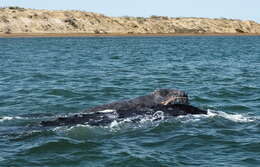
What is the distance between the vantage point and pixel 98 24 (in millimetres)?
117062

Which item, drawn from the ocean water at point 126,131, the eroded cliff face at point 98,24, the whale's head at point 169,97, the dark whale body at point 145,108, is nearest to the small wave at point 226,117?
the ocean water at point 126,131

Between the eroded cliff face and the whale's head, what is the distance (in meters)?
88.6

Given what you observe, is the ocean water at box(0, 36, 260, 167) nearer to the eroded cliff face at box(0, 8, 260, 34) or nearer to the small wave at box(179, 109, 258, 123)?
the small wave at box(179, 109, 258, 123)

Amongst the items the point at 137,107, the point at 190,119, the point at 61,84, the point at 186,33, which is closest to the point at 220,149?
the point at 190,119

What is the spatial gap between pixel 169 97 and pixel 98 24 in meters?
104

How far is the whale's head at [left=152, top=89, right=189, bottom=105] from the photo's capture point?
14584 millimetres

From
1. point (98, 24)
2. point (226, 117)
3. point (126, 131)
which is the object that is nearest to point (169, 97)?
point (226, 117)

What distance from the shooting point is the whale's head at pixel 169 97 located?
1458 cm

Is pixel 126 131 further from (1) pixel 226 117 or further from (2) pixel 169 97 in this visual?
(1) pixel 226 117

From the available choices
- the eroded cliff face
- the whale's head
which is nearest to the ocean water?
the whale's head

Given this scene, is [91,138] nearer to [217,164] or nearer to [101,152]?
[101,152]

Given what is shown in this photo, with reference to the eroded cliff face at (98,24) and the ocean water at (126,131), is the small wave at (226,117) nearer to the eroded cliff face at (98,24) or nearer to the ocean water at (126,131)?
the ocean water at (126,131)

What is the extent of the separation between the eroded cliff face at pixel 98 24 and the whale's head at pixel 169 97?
88591mm

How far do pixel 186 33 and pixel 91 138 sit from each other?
121 meters
